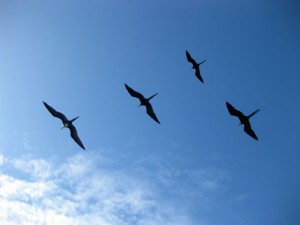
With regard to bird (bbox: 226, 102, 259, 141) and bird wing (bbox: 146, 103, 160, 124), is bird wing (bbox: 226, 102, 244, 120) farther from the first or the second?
bird wing (bbox: 146, 103, 160, 124)

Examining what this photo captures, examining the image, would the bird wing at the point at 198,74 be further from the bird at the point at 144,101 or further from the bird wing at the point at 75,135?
the bird wing at the point at 75,135

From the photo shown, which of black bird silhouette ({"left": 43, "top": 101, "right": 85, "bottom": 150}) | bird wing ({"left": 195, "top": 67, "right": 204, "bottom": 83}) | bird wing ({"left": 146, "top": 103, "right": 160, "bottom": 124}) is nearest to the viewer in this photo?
black bird silhouette ({"left": 43, "top": 101, "right": 85, "bottom": 150})

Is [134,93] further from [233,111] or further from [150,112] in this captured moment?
[233,111]

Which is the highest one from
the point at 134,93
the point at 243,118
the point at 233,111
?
the point at 134,93

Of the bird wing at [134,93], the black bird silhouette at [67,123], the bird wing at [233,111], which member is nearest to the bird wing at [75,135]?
the black bird silhouette at [67,123]

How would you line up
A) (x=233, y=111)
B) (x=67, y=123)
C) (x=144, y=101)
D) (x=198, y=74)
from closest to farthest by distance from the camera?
(x=233, y=111) → (x=67, y=123) → (x=144, y=101) → (x=198, y=74)

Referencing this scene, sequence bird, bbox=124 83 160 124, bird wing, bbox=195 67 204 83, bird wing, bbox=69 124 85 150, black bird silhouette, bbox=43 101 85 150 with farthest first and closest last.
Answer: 1. bird wing, bbox=195 67 204 83
2. bird, bbox=124 83 160 124
3. bird wing, bbox=69 124 85 150
4. black bird silhouette, bbox=43 101 85 150

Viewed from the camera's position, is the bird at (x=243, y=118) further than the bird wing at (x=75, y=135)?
No

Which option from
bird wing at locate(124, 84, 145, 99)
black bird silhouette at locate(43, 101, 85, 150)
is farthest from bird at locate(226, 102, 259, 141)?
black bird silhouette at locate(43, 101, 85, 150)

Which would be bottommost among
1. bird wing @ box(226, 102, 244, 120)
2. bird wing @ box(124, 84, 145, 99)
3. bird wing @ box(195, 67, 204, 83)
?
bird wing @ box(226, 102, 244, 120)

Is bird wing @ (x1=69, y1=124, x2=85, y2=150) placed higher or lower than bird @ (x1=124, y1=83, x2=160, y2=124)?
lower

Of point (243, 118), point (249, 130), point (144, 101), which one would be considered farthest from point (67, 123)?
point (249, 130)

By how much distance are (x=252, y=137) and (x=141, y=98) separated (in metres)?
12.6

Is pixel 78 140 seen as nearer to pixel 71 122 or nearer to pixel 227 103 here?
pixel 71 122
